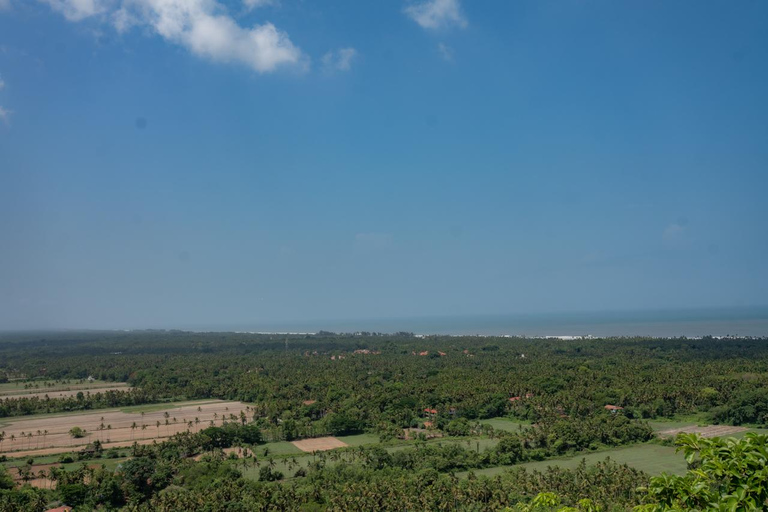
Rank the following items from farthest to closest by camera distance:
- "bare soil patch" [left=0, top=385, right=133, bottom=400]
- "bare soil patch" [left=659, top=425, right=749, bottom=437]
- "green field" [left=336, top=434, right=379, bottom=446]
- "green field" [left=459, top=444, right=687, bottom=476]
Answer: "bare soil patch" [left=0, top=385, right=133, bottom=400], "green field" [left=336, top=434, right=379, bottom=446], "bare soil patch" [left=659, top=425, right=749, bottom=437], "green field" [left=459, top=444, right=687, bottom=476]

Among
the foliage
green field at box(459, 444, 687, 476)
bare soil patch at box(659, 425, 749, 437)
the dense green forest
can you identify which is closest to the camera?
the foliage

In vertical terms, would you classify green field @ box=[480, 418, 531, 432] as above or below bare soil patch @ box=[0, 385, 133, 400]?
above

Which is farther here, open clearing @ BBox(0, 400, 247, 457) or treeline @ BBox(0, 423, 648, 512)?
open clearing @ BBox(0, 400, 247, 457)

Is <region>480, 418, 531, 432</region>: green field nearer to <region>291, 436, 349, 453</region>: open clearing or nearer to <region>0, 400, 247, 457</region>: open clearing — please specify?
<region>291, 436, 349, 453</region>: open clearing

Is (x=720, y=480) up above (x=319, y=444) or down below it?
above

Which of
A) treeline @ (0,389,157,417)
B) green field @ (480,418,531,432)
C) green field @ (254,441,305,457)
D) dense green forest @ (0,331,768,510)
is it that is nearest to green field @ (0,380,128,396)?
dense green forest @ (0,331,768,510)

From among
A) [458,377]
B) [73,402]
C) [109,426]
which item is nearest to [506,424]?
[458,377]

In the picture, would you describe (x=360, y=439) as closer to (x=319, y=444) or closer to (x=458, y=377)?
(x=319, y=444)
